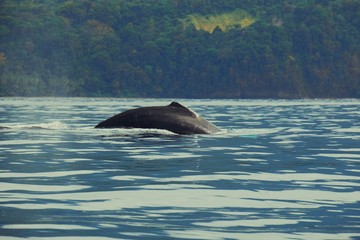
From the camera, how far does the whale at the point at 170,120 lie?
3616cm

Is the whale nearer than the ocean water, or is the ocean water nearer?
the ocean water

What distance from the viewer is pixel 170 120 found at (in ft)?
119

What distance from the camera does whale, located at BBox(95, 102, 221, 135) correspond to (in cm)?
3616

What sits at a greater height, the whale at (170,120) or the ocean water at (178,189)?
the whale at (170,120)

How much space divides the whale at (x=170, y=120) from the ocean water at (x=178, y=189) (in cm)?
223

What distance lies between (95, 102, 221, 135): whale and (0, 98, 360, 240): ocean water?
2.23m

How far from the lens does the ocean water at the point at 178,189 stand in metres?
14.5

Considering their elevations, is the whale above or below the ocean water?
above

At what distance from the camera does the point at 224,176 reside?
71.8ft

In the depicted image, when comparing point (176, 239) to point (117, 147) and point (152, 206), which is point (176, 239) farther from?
point (117, 147)

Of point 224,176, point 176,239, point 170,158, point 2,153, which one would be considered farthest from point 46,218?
point 2,153

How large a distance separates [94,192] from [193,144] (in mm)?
13072

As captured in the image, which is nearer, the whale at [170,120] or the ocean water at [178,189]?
the ocean water at [178,189]

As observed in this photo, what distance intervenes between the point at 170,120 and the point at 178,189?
673 inches
